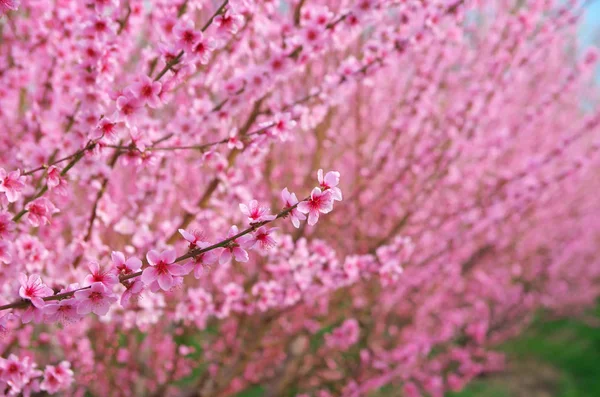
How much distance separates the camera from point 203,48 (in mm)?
1759

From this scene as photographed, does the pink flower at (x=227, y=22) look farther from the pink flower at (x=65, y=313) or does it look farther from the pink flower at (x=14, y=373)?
the pink flower at (x=14, y=373)

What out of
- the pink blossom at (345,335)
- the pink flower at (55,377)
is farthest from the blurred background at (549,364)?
the pink flower at (55,377)

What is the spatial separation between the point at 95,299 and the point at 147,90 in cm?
82

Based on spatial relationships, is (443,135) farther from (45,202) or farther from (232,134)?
(45,202)

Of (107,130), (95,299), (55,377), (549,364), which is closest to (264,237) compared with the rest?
(95,299)

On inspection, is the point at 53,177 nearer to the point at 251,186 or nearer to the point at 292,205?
the point at 292,205

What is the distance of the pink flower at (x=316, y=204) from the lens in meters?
1.43

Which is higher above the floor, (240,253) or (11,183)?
(11,183)

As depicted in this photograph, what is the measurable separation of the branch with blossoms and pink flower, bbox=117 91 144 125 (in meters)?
0.60

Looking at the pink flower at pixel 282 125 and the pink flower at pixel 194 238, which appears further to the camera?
the pink flower at pixel 282 125

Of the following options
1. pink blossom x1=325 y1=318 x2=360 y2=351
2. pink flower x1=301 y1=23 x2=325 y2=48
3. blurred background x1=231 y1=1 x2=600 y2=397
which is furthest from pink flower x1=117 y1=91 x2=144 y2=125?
blurred background x1=231 y1=1 x2=600 y2=397

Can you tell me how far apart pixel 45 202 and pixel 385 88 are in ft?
18.8

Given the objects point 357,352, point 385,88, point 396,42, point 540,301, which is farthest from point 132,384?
point 540,301

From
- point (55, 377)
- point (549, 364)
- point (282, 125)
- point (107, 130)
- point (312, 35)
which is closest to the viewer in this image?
point (107, 130)
